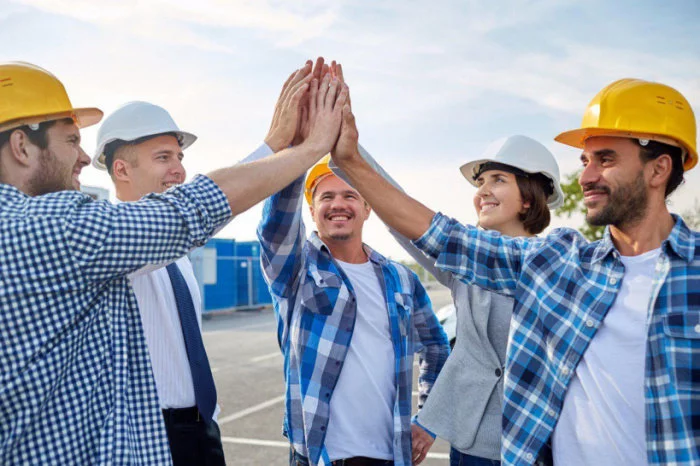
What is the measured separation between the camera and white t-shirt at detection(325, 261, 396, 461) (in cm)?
279

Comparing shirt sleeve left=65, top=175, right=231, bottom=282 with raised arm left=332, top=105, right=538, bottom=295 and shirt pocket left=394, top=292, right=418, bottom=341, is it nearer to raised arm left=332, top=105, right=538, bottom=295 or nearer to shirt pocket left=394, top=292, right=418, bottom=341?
raised arm left=332, top=105, right=538, bottom=295

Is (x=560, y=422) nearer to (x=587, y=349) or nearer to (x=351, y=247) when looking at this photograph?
(x=587, y=349)

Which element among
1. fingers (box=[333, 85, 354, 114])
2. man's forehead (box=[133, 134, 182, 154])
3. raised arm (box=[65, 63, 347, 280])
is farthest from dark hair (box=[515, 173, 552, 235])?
man's forehead (box=[133, 134, 182, 154])

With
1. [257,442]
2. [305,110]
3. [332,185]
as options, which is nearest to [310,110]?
[305,110]

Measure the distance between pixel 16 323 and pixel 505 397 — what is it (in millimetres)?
1639

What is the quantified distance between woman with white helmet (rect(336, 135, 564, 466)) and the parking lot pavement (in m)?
2.92

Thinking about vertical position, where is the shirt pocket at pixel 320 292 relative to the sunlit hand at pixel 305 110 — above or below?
below

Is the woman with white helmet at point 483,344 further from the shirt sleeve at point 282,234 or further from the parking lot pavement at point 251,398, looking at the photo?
the parking lot pavement at point 251,398

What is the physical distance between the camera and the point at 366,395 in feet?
9.41

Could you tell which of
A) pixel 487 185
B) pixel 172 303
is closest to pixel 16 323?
pixel 172 303

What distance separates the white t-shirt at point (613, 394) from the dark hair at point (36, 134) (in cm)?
196

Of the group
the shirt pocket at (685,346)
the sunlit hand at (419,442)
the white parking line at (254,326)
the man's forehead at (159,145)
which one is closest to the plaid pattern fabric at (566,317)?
the shirt pocket at (685,346)

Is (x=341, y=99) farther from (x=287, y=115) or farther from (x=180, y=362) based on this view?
(x=180, y=362)

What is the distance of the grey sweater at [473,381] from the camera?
8.92ft
